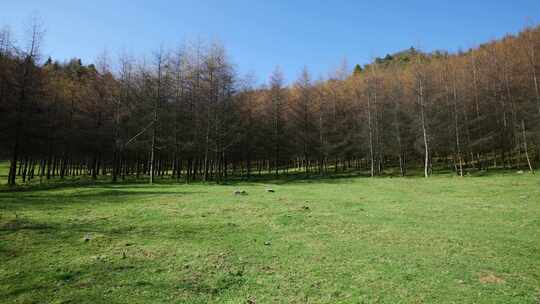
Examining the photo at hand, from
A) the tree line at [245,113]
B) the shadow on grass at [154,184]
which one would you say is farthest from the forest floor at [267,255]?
the tree line at [245,113]

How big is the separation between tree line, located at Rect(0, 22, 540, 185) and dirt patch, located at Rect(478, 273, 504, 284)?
28509mm

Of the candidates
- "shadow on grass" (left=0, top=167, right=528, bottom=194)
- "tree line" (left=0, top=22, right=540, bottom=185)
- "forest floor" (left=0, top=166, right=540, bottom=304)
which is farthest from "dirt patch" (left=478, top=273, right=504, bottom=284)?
"tree line" (left=0, top=22, right=540, bottom=185)

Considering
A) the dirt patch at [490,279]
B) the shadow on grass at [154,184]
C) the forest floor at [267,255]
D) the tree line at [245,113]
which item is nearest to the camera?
the forest floor at [267,255]

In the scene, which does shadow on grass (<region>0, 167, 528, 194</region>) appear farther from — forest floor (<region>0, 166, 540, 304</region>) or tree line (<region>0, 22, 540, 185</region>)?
forest floor (<region>0, 166, 540, 304</region>)

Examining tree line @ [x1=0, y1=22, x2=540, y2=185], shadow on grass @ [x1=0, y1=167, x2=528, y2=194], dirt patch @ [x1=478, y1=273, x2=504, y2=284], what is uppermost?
tree line @ [x1=0, y1=22, x2=540, y2=185]

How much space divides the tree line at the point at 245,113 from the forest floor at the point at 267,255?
20.4 meters

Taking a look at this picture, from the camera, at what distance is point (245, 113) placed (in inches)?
1797

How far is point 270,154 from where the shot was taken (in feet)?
154

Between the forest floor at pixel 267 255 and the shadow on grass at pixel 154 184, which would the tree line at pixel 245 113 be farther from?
the forest floor at pixel 267 255

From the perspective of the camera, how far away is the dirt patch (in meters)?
5.71

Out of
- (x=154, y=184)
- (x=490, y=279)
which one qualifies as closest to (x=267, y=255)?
(x=490, y=279)

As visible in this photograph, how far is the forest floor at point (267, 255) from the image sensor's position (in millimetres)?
5266

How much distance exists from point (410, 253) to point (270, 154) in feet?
130

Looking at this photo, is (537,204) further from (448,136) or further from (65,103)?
(65,103)
